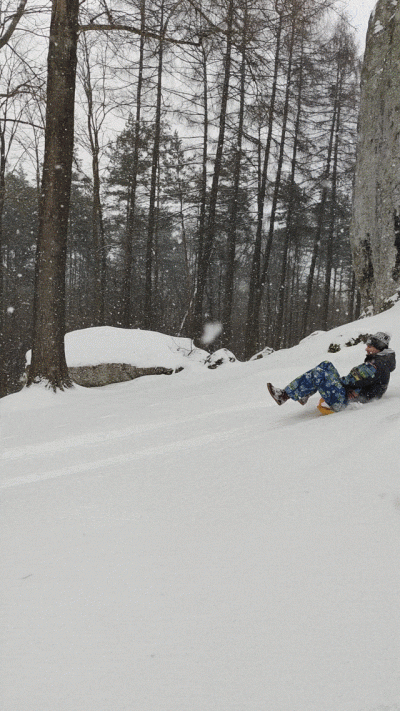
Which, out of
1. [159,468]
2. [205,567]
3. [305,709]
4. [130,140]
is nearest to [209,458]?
[159,468]

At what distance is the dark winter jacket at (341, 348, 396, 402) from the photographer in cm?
396

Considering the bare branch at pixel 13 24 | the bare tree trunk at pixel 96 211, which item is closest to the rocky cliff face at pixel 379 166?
the bare branch at pixel 13 24

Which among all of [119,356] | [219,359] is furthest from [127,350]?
[219,359]

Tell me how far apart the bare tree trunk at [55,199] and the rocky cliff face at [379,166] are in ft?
18.1

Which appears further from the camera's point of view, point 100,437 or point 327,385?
point 100,437

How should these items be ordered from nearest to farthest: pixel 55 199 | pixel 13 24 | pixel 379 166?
pixel 55 199 < pixel 13 24 < pixel 379 166

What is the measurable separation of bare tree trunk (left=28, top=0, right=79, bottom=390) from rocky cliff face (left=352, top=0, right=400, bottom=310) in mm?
5529

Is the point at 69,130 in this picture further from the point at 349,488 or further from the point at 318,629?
the point at 318,629

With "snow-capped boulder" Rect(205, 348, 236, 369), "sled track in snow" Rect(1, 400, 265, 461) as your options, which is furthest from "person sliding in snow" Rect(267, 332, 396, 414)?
"snow-capped boulder" Rect(205, 348, 236, 369)

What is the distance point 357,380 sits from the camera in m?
4.00

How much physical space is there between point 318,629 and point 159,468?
69.1 inches

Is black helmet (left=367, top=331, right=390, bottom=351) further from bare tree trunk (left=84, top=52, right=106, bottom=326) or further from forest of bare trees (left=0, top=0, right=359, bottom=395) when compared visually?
bare tree trunk (left=84, top=52, right=106, bottom=326)

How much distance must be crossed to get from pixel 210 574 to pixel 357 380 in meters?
2.73

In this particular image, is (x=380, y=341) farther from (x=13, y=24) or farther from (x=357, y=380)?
(x=13, y=24)
